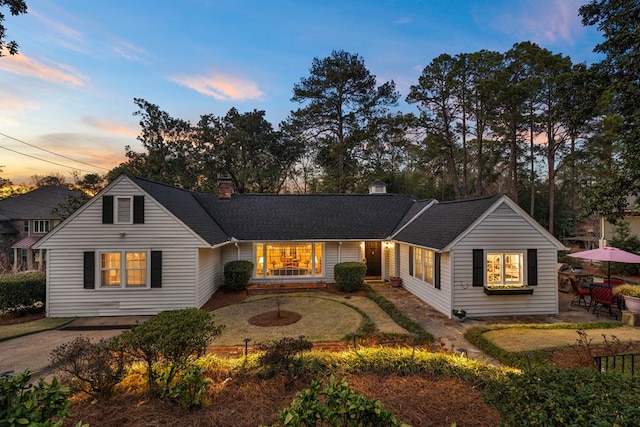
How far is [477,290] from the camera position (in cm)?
943

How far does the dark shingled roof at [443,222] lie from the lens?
9734mm

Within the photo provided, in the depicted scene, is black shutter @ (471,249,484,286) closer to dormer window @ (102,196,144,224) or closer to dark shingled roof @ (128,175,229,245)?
dark shingled roof @ (128,175,229,245)

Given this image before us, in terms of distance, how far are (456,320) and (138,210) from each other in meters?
11.7

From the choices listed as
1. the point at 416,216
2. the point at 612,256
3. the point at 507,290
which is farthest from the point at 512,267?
the point at 416,216

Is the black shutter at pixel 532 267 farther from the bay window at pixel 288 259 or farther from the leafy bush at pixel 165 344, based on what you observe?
the leafy bush at pixel 165 344

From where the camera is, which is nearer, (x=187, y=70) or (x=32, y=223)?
(x=187, y=70)

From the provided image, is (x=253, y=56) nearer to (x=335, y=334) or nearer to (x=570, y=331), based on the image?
(x=335, y=334)

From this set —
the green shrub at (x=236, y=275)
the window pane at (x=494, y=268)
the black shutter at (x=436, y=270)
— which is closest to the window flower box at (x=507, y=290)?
the window pane at (x=494, y=268)

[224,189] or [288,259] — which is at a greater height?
[224,189]

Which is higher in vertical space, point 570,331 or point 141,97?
point 141,97

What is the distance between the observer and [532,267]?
9578 millimetres

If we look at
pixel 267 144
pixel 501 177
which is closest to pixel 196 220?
pixel 267 144

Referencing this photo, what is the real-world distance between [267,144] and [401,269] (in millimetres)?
19909

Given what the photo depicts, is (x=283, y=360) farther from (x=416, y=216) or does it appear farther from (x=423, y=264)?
(x=416, y=216)
